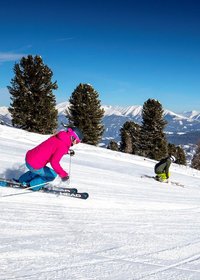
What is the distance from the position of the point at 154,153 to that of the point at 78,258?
154ft

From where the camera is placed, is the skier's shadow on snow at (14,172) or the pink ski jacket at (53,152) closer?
the pink ski jacket at (53,152)

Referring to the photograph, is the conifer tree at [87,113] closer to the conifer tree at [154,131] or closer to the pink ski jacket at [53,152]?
the conifer tree at [154,131]

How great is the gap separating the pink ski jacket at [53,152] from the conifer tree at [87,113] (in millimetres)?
34607

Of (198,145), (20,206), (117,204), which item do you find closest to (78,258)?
(20,206)

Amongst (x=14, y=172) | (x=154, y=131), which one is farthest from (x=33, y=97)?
(x=14, y=172)

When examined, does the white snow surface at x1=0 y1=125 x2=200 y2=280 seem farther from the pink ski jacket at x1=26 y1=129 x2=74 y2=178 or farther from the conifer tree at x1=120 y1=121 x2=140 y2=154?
the conifer tree at x1=120 y1=121 x2=140 y2=154

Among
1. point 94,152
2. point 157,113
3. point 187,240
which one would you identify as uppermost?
point 157,113

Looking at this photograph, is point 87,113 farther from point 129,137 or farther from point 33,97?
point 129,137

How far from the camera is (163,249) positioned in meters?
5.16

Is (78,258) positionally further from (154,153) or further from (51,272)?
(154,153)

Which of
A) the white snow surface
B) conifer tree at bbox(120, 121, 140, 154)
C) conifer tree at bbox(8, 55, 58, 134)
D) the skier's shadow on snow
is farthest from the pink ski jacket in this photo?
conifer tree at bbox(120, 121, 140, 154)

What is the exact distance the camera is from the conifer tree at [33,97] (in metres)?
38.9

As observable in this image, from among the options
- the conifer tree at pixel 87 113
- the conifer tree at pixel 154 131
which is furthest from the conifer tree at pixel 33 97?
the conifer tree at pixel 154 131

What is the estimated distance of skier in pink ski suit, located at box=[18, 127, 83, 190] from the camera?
7527 millimetres
